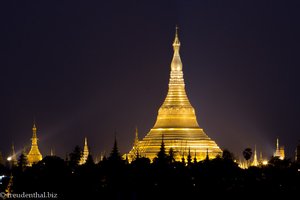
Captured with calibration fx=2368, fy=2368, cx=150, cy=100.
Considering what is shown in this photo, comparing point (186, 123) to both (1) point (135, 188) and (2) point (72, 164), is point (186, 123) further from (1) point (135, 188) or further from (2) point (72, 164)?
(1) point (135, 188)

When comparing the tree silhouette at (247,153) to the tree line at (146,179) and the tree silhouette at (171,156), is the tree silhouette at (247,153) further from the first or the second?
the tree line at (146,179)

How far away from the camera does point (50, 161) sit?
164 m

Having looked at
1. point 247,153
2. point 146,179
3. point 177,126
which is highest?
point 177,126

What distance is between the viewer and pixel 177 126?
194 meters

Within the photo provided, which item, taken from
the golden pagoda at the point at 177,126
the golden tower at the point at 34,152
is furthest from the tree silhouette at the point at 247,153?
the golden tower at the point at 34,152

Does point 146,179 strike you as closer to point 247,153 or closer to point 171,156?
point 171,156

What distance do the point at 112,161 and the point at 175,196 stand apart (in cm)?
1447

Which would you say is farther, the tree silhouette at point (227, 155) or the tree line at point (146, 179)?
the tree silhouette at point (227, 155)

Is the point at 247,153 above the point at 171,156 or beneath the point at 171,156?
above

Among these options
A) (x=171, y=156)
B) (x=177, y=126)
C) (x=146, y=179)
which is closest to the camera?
(x=146, y=179)

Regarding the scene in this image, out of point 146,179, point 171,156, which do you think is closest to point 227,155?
point 171,156

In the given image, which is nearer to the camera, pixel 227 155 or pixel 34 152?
pixel 227 155

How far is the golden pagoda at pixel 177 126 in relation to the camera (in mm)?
191750

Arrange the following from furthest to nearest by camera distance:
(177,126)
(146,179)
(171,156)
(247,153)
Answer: (177,126)
(247,153)
(171,156)
(146,179)
